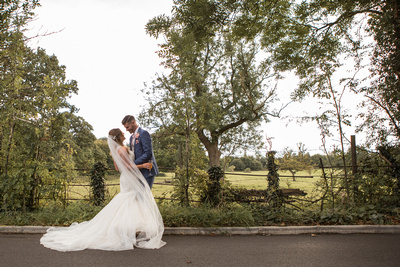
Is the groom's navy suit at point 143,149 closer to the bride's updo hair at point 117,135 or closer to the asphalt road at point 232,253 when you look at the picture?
the bride's updo hair at point 117,135

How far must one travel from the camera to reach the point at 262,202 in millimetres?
7652

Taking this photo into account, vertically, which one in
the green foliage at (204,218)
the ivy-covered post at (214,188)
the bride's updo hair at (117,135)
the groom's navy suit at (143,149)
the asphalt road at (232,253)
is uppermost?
the bride's updo hair at (117,135)

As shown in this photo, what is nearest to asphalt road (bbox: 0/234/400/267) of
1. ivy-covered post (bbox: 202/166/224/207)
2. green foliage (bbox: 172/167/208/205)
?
green foliage (bbox: 172/167/208/205)

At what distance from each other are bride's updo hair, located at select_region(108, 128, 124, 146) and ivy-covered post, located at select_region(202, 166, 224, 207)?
2.74 meters

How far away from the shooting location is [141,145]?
227 inches

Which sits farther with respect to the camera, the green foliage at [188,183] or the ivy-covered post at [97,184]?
the ivy-covered post at [97,184]

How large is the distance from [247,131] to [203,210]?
21.3 m

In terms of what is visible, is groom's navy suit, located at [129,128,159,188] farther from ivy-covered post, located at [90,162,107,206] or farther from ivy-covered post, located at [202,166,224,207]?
ivy-covered post, located at [90,162,107,206]

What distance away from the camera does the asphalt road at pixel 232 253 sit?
424cm

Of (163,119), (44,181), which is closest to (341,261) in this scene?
(44,181)

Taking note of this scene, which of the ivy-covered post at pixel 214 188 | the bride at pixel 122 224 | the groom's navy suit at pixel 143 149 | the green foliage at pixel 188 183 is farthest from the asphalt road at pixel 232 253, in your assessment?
the ivy-covered post at pixel 214 188

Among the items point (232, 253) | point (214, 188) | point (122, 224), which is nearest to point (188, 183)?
point (214, 188)

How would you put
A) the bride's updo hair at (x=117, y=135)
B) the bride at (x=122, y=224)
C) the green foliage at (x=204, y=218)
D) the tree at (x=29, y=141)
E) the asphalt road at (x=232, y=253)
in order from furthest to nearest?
the tree at (x=29, y=141) < the green foliage at (x=204, y=218) < the bride's updo hair at (x=117, y=135) < the bride at (x=122, y=224) < the asphalt road at (x=232, y=253)

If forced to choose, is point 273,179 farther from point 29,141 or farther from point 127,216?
point 29,141
